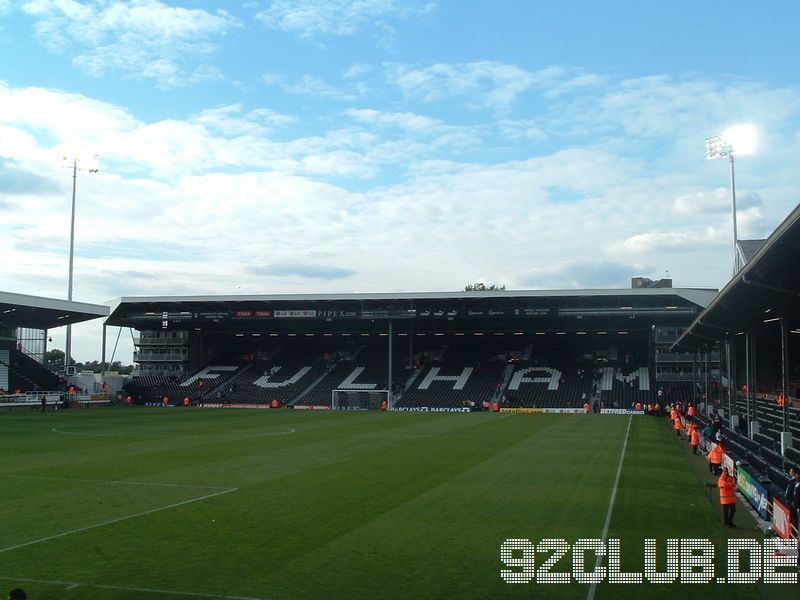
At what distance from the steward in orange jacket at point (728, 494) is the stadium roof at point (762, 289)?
4.68 meters

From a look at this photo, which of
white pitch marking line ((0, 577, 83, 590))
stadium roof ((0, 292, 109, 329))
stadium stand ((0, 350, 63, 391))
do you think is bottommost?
white pitch marking line ((0, 577, 83, 590))

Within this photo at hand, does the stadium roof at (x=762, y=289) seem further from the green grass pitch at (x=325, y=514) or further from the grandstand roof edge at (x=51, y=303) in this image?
the grandstand roof edge at (x=51, y=303)

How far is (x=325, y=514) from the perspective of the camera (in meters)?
15.4

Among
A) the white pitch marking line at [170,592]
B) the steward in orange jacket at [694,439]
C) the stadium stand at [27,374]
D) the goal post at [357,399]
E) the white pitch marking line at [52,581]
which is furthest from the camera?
the goal post at [357,399]

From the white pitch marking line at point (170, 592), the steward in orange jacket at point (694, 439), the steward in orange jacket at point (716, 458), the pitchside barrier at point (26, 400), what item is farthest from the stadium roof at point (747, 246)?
the pitchside barrier at point (26, 400)

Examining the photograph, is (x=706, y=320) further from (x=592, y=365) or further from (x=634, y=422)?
(x=592, y=365)

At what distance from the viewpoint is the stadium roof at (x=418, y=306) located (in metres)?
57.2

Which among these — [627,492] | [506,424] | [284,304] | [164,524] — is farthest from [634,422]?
[164,524]

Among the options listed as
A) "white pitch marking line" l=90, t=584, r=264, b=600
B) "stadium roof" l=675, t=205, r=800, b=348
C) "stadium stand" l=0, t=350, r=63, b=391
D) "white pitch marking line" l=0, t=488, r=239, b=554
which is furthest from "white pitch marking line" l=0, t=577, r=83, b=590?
"stadium stand" l=0, t=350, r=63, b=391

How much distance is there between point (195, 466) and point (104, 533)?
29.8ft

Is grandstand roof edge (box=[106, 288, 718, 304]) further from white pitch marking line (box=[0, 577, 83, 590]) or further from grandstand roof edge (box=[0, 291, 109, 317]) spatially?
white pitch marking line (box=[0, 577, 83, 590])

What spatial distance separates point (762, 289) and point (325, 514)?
13.9m

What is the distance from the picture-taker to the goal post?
6341cm

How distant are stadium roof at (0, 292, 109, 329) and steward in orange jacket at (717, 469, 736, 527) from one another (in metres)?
48.3
